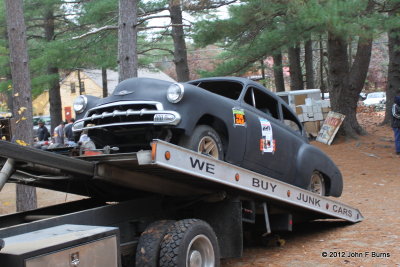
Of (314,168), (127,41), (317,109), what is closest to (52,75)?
(127,41)

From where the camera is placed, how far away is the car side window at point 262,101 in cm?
707

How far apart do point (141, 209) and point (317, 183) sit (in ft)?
12.3

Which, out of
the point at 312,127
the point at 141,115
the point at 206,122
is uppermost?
the point at 141,115

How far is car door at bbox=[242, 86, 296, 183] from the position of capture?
6.55 meters

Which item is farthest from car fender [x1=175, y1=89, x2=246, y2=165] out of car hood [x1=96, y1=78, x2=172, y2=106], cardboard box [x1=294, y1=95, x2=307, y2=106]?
cardboard box [x1=294, y1=95, x2=307, y2=106]

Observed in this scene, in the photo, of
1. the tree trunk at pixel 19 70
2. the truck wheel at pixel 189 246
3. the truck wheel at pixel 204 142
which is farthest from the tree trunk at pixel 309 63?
the truck wheel at pixel 189 246

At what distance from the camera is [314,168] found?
790 centimetres

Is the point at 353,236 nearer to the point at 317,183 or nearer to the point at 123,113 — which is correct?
the point at 317,183

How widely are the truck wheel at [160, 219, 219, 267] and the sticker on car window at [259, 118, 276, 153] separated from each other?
191 cm

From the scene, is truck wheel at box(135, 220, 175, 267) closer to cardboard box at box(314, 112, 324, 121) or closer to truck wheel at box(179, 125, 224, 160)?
truck wheel at box(179, 125, 224, 160)

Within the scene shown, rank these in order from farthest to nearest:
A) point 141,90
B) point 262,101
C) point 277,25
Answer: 1. point 277,25
2. point 262,101
3. point 141,90

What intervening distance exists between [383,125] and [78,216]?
19.3 meters

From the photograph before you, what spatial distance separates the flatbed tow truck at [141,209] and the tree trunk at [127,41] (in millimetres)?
5059

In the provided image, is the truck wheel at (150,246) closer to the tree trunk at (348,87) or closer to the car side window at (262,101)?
the car side window at (262,101)
